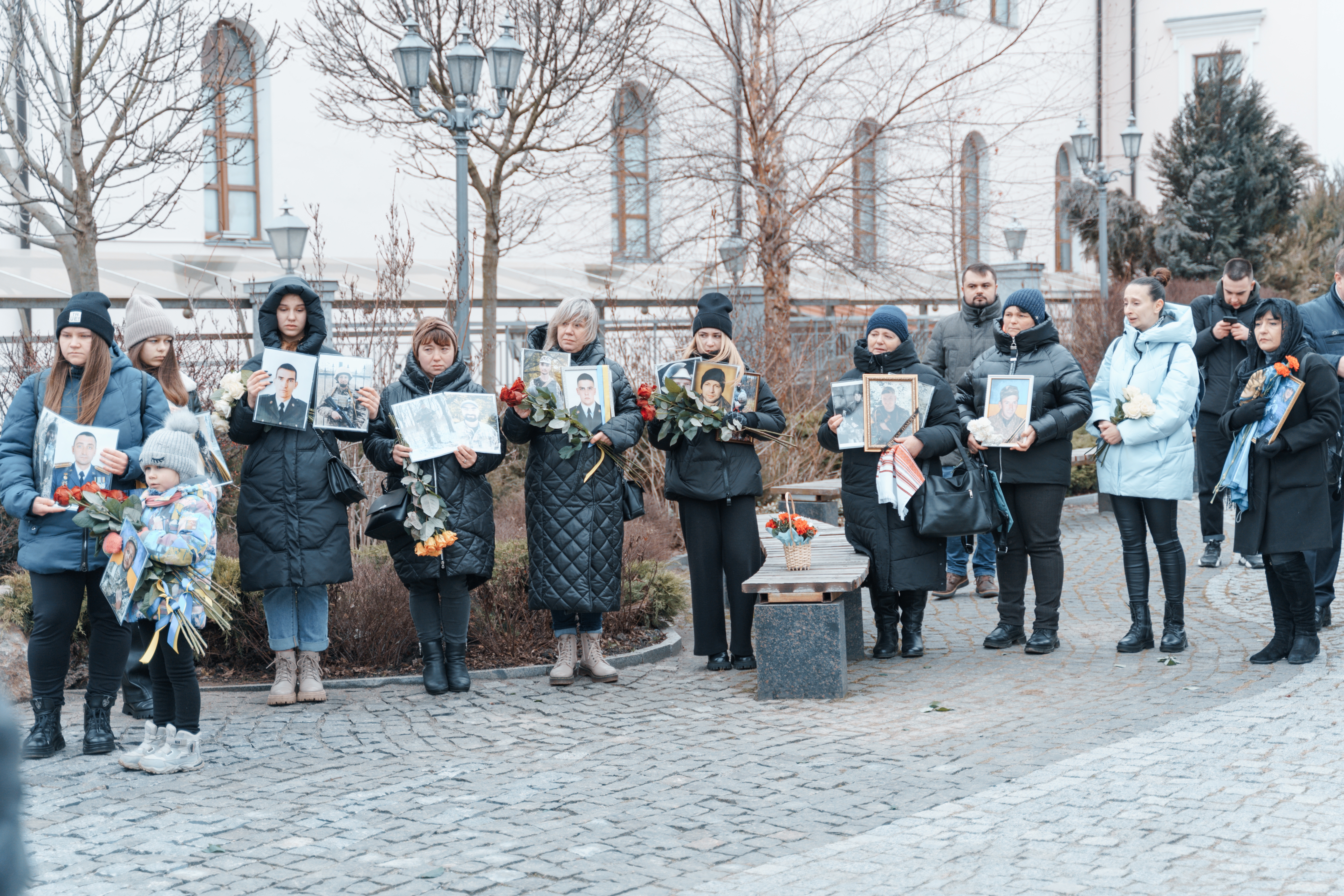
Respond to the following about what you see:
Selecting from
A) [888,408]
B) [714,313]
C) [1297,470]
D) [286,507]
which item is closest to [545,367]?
[714,313]

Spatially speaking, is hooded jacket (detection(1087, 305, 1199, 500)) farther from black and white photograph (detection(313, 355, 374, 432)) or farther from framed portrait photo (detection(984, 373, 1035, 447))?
black and white photograph (detection(313, 355, 374, 432))

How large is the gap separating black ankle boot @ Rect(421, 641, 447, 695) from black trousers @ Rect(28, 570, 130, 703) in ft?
4.98

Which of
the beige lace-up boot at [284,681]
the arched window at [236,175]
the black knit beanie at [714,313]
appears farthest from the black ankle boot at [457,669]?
the arched window at [236,175]

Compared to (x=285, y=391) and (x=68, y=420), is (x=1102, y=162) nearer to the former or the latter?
(x=285, y=391)

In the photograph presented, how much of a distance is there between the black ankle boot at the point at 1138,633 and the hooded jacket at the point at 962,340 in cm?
190

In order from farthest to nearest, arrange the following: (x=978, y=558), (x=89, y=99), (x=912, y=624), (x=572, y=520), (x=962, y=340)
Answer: (x=89, y=99) → (x=978, y=558) → (x=962, y=340) → (x=912, y=624) → (x=572, y=520)

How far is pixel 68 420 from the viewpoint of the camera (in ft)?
18.7

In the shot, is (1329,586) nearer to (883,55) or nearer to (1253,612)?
(1253,612)

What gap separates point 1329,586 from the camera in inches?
316

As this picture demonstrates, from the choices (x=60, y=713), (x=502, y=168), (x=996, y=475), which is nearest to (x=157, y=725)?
(x=60, y=713)

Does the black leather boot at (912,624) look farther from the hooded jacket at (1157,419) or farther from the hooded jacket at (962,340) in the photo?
the hooded jacket at (962,340)

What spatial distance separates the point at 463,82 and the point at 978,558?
19.3 ft

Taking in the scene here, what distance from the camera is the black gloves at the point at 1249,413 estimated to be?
23.0 feet

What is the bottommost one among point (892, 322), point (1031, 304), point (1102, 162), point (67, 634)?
point (67, 634)
